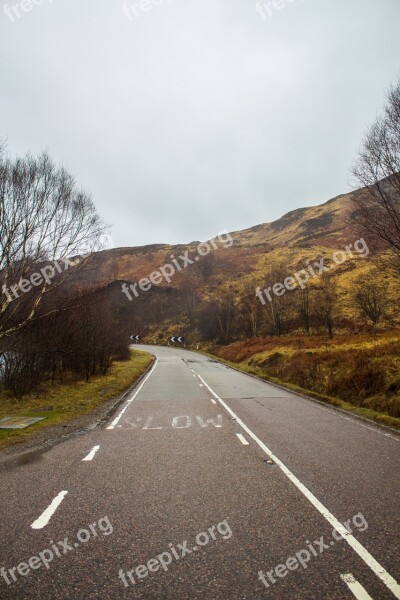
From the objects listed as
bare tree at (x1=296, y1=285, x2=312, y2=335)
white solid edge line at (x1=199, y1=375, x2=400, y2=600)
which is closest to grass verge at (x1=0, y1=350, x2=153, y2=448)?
white solid edge line at (x1=199, y1=375, x2=400, y2=600)

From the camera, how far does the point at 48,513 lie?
464 centimetres

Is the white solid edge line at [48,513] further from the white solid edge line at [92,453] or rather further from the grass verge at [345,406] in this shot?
the grass verge at [345,406]

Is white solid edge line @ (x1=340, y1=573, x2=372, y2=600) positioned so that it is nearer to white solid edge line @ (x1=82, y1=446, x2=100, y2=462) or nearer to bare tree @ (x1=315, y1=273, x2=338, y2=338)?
white solid edge line @ (x1=82, y1=446, x2=100, y2=462)

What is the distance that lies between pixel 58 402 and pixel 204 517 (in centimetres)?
1128

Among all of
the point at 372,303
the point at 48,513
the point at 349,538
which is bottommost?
the point at 372,303

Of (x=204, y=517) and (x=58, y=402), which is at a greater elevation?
(x=58, y=402)

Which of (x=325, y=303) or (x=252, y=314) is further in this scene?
(x=252, y=314)

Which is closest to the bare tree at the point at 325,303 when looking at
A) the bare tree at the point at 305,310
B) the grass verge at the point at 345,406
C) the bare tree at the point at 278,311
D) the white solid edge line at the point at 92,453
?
the bare tree at the point at 305,310

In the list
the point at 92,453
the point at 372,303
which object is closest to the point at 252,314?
the point at 372,303

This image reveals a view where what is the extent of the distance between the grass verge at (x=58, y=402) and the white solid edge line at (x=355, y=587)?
7461mm

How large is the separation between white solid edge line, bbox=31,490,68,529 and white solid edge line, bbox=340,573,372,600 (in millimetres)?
3390

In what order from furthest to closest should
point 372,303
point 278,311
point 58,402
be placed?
point 278,311, point 372,303, point 58,402

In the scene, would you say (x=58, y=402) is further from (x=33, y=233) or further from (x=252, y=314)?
(x=252, y=314)

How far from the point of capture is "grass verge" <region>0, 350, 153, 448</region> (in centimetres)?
945
